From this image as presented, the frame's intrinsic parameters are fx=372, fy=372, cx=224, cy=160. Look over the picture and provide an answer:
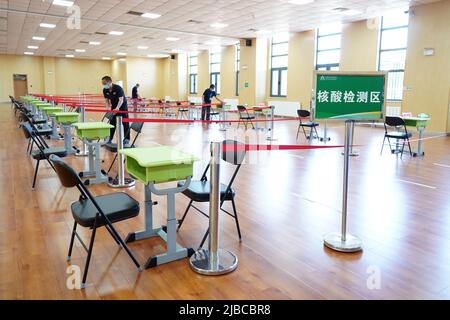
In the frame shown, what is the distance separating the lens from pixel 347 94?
2.71 meters

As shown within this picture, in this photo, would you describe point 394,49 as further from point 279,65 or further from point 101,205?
point 101,205

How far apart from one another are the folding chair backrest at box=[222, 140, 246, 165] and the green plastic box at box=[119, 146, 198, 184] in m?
0.38

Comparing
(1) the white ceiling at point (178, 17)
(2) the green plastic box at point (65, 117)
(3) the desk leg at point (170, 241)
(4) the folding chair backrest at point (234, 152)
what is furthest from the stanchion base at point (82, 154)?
(1) the white ceiling at point (178, 17)

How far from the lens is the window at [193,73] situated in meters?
22.5

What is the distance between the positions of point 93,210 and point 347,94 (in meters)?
1.94

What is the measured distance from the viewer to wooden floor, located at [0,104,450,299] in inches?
89.0

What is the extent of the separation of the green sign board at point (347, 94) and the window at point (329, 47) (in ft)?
35.7

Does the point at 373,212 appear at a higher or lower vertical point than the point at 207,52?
lower

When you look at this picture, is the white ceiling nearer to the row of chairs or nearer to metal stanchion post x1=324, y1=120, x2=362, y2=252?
metal stanchion post x1=324, y1=120, x2=362, y2=252

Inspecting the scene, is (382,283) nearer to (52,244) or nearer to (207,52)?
(52,244)

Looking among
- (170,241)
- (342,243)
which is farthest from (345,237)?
(170,241)

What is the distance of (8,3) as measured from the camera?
1008 centimetres
